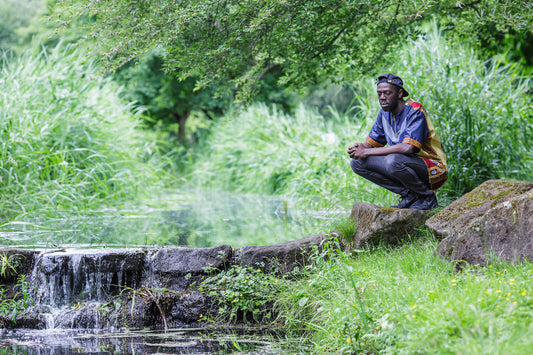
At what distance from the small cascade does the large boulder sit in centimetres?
249

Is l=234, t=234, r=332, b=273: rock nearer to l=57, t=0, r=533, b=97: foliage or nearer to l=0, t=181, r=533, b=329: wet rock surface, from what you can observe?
l=0, t=181, r=533, b=329: wet rock surface

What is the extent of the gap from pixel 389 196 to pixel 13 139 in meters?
5.00

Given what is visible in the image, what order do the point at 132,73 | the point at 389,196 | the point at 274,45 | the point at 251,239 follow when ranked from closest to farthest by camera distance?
1. the point at 274,45
2. the point at 251,239
3. the point at 389,196
4. the point at 132,73

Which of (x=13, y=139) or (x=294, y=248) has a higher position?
(x=13, y=139)

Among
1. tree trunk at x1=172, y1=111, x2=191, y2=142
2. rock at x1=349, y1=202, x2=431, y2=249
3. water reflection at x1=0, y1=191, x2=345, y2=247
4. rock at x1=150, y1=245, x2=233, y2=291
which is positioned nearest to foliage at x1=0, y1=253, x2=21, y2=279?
water reflection at x1=0, y1=191, x2=345, y2=247

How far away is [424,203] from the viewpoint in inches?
189

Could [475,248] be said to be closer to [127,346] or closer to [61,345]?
[127,346]

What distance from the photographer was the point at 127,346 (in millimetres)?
3613

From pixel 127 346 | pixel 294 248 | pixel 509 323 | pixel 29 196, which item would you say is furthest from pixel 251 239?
pixel 509 323

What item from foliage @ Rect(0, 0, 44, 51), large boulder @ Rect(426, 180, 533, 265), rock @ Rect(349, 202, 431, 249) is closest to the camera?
large boulder @ Rect(426, 180, 533, 265)

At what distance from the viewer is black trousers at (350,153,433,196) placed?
4594 millimetres

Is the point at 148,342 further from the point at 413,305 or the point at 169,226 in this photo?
the point at 169,226

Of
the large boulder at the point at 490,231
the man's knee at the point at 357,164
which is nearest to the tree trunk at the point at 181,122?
the man's knee at the point at 357,164

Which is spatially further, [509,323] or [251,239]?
[251,239]
